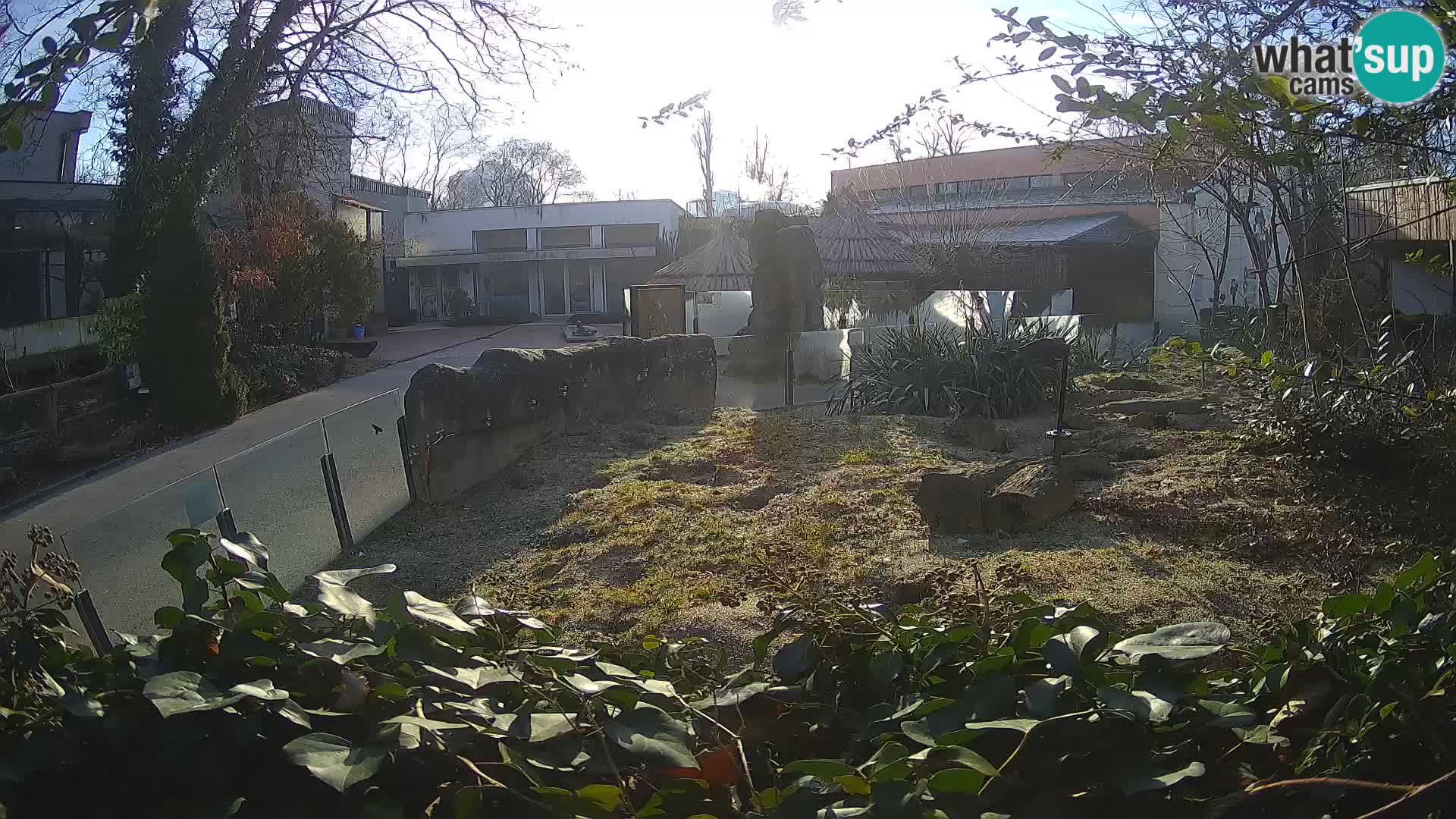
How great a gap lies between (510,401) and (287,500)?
2.49 m

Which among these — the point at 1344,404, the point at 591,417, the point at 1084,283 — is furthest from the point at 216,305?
the point at 1084,283

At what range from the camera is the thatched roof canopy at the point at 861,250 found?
885 inches

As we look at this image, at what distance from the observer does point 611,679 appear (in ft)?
5.13

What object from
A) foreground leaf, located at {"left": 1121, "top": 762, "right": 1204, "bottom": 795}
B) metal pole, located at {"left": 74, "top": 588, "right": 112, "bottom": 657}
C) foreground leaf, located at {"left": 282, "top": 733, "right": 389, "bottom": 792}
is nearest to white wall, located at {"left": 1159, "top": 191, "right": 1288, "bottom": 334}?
metal pole, located at {"left": 74, "top": 588, "right": 112, "bottom": 657}

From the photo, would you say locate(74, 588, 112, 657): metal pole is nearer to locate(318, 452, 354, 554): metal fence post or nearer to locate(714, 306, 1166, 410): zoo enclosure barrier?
locate(318, 452, 354, 554): metal fence post

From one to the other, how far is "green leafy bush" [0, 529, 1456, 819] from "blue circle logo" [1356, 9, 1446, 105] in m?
1.67

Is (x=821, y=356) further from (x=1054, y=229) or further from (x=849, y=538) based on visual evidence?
(x=1054, y=229)

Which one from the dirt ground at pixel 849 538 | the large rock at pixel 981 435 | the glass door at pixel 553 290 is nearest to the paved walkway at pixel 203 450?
the dirt ground at pixel 849 538

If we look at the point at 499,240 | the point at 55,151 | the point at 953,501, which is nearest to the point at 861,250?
the point at 55,151

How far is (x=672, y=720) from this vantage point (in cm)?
145

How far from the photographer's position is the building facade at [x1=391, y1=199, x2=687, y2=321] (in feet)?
136

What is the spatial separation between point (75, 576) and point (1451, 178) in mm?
3241

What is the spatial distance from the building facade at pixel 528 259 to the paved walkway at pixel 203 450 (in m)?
14.4

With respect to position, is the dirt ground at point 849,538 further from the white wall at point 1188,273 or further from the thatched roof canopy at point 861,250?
the thatched roof canopy at point 861,250
